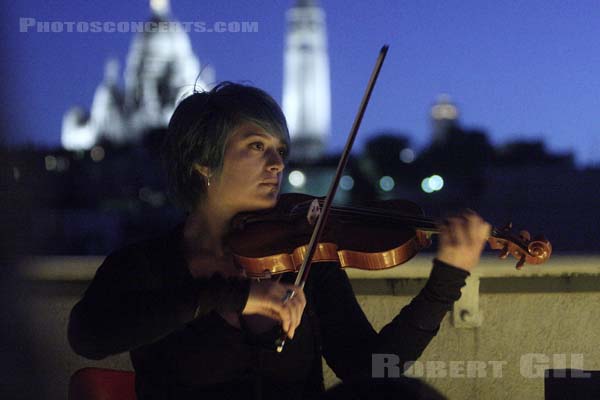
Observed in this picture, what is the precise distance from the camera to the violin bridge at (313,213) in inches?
94.5

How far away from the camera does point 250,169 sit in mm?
2184

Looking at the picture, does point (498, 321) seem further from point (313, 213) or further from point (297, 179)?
point (297, 179)

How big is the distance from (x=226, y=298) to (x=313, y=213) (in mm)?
706

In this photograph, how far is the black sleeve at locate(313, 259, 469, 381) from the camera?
1.93 meters

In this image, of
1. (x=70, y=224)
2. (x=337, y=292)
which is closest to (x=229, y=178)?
(x=337, y=292)

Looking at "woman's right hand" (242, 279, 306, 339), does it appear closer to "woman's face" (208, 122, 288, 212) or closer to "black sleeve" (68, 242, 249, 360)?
"black sleeve" (68, 242, 249, 360)

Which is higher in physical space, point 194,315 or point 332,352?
point 194,315

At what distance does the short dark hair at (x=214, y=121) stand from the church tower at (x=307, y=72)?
8242cm

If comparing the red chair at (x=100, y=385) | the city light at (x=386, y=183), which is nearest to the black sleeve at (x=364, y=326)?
the red chair at (x=100, y=385)

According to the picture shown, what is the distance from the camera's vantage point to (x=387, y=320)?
279 cm

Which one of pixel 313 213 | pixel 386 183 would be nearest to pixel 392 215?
pixel 313 213

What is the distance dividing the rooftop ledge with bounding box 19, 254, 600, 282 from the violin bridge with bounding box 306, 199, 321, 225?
37 cm

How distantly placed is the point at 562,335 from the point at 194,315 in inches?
58.0

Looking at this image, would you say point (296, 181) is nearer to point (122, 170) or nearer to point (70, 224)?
point (122, 170)
